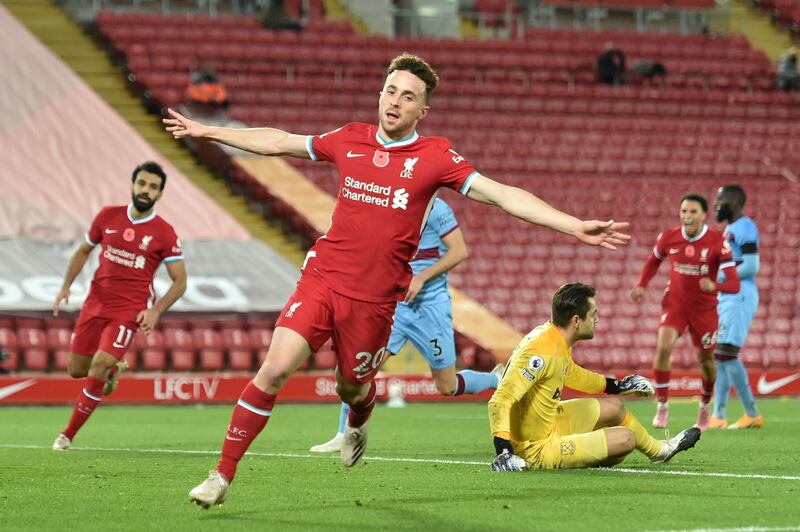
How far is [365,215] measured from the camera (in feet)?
23.2

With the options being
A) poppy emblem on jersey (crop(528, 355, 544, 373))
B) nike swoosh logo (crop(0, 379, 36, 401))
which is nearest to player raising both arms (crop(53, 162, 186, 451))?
poppy emblem on jersey (crop(528, 355, 544, 373))

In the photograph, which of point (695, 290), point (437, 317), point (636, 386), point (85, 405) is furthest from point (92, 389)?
point (695, 290)

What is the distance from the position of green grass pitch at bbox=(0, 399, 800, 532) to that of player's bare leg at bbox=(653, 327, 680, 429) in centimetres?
63

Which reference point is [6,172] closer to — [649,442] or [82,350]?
[82,350]

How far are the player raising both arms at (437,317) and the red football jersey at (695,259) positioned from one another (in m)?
2.90

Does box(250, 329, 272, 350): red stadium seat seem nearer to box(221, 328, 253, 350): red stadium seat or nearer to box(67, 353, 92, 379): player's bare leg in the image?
box(221, 328, 253, 350): red stadium seat

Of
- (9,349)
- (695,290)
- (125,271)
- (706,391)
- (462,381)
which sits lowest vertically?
(9,349)

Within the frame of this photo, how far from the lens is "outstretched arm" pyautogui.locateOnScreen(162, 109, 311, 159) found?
7.02 metres

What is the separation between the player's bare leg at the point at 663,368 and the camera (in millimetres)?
13172

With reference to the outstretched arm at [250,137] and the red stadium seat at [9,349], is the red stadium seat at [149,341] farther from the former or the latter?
the outstretched arm at [250,137]

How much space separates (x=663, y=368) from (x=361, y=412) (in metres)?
6.13

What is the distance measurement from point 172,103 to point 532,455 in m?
18.8

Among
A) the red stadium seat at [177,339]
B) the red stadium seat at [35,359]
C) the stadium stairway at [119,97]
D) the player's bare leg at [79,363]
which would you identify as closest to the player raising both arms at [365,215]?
the player's bare leg at [79,363]

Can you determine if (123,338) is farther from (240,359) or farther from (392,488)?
(240,359)
